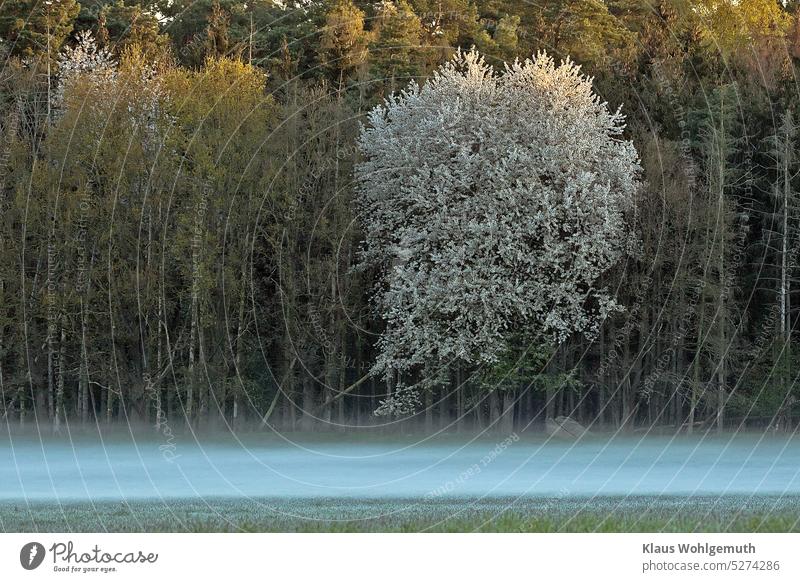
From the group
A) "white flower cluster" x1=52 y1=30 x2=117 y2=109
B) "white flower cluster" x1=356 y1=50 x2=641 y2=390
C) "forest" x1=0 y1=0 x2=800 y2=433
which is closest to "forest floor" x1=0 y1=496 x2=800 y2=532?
"white flower cluster" x1=356 y1=50 x2=641 y2=390

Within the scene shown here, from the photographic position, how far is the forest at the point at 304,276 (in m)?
51.8

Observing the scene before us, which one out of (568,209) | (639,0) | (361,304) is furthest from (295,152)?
(639,0)

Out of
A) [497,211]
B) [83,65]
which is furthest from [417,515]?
[83,65]

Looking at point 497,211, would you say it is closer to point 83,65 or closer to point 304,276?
point 304,276

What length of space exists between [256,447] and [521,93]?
1747 cm

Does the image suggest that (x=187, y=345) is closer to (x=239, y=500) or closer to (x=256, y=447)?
(x=256, y=447)

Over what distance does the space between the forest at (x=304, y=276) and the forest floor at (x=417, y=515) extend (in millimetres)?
23075

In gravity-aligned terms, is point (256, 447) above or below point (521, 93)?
below

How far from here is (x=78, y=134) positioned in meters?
52.2

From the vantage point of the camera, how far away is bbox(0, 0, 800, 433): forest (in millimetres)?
51844
